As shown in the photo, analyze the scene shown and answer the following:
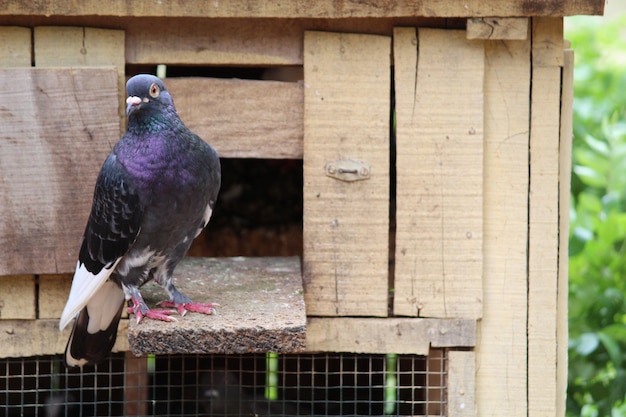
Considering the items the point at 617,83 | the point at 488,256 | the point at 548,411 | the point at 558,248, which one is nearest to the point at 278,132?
the point at 488,256

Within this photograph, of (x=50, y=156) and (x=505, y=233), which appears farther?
(x=505, y=233)

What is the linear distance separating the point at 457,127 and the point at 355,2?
621mm

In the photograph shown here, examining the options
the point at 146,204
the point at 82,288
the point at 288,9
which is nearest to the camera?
the point at 146,204

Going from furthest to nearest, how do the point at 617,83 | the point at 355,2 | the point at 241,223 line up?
the point at 617,83 → the point at 241,223 → the point at 355,2

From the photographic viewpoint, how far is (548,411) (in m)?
3.55

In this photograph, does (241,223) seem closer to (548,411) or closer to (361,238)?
(361,238)

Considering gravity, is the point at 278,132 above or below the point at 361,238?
above

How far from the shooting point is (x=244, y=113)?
3480 mm

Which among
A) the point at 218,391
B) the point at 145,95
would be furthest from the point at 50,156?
the point at 218,391

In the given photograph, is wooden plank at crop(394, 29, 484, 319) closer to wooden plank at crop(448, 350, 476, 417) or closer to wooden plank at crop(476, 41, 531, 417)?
wooden plank at crop(476, 41, 531, 417)

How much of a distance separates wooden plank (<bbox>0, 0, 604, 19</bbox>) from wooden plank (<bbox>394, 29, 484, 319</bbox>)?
0.14 meters

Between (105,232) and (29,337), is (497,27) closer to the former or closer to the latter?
(105,232)

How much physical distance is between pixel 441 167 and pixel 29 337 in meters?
1.78

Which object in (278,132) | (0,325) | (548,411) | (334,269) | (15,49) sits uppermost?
(15,49)
